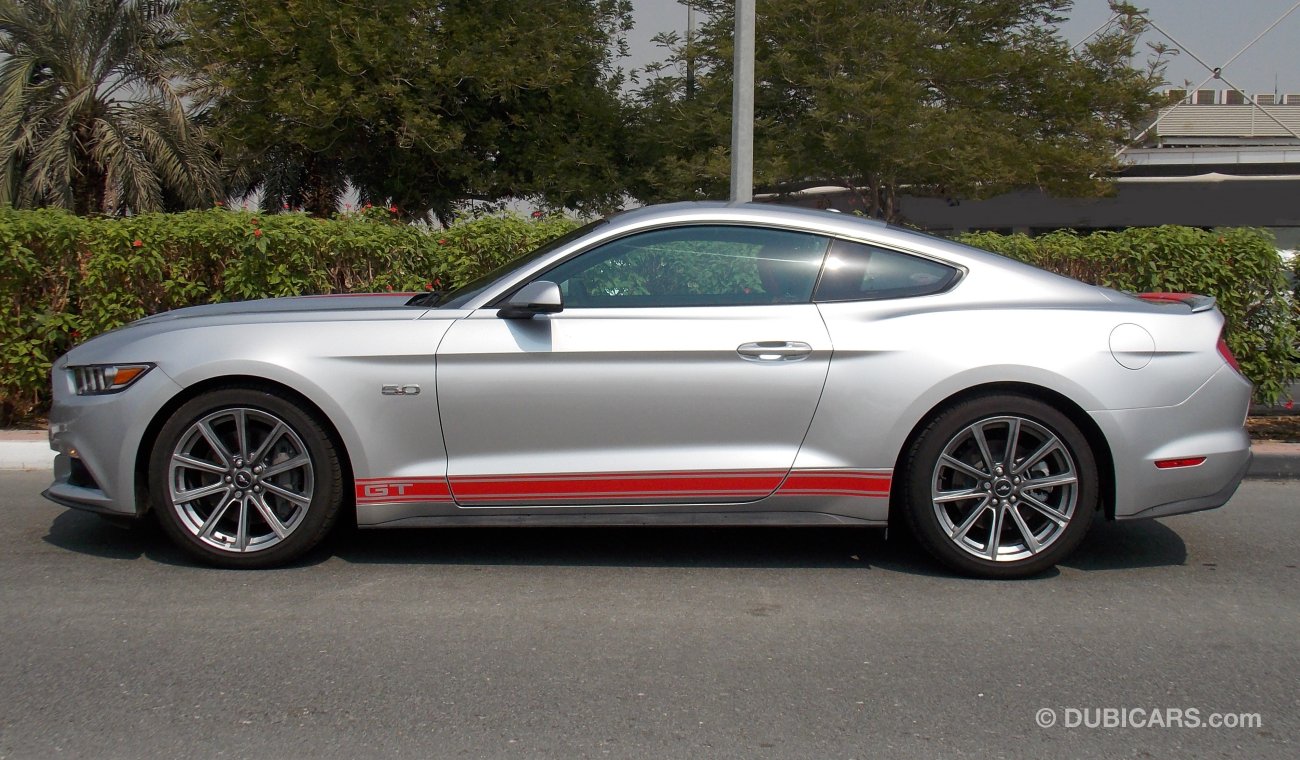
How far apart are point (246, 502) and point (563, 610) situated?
146 centimetres

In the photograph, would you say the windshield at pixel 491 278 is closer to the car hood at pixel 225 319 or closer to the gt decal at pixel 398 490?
the car hood at pixel 225 319

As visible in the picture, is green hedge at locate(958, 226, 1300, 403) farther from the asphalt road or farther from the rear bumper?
the rear bumper

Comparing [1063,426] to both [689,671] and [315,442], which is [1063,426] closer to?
[689,671]

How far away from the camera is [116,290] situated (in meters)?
7.86

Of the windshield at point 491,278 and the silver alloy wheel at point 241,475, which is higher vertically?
the windshield at point 491,278

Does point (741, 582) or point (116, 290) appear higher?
point (116, 290)

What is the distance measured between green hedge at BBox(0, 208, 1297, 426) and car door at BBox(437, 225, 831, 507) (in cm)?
362

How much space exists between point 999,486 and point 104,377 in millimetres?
3792

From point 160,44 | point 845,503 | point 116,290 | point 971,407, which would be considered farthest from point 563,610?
point 160,44

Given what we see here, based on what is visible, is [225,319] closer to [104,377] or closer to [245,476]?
[104,377]

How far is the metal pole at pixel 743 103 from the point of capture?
8.59 meters

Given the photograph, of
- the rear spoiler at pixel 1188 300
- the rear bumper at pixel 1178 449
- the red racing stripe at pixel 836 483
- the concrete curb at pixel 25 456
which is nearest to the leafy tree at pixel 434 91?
the concrete curb at pixel 25 456

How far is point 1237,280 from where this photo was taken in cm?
789

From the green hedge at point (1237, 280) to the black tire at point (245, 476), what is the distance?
16.1ft
